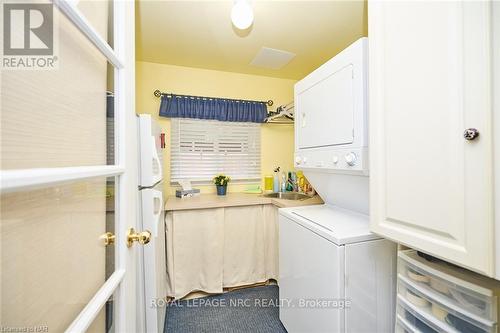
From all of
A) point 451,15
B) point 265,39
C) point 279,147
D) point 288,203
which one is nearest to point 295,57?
point 265,39

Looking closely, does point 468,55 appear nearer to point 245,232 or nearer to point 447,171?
point 447,171

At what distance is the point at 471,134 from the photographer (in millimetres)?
675

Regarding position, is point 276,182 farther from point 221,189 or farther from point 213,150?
point 213,150

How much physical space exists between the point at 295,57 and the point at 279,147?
3.96 feet

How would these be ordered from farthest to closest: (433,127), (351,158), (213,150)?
1. (213,150)
2. (351,158)
3. (433,127)

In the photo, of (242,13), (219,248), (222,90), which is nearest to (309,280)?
(219,248)

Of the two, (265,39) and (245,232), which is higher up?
(265,39)

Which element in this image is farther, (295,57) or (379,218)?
(295,57)

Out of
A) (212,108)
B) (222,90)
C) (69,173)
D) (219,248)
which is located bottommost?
(219,248)

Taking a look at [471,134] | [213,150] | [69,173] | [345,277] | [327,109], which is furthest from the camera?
[213,150]

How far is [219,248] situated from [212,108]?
171 cm

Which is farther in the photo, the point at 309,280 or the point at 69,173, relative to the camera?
the point at 309,280

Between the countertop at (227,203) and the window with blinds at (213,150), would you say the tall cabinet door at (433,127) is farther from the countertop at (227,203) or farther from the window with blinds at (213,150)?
the window with blinds at (213,150)

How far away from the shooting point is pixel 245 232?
2363 millimetres
